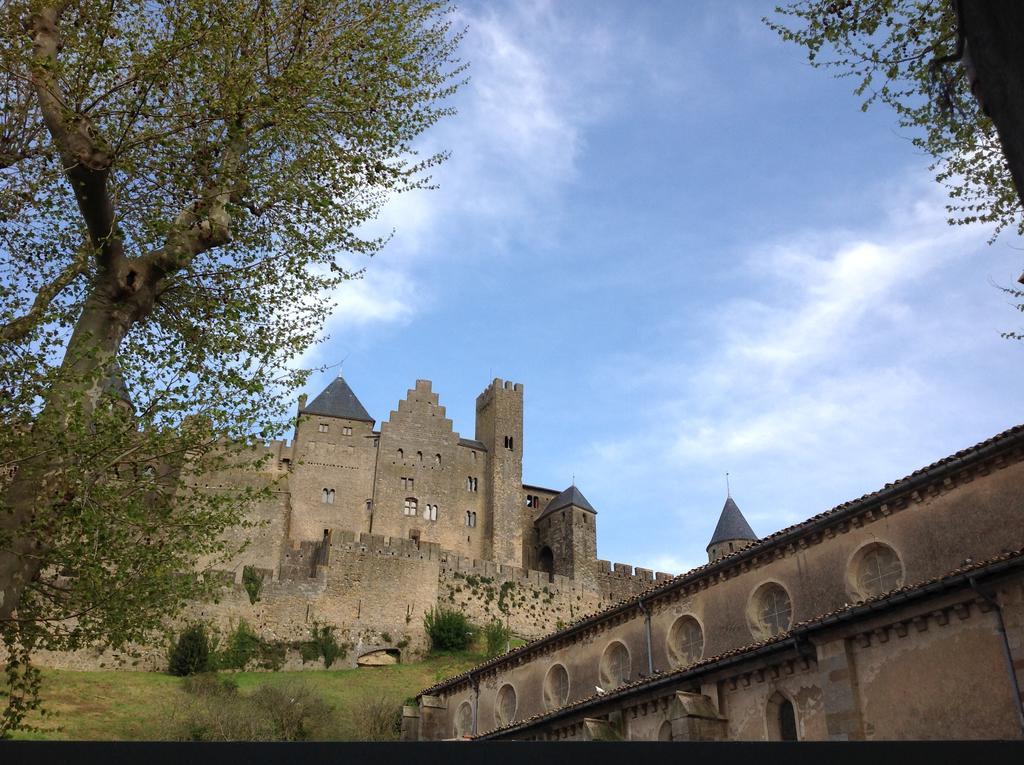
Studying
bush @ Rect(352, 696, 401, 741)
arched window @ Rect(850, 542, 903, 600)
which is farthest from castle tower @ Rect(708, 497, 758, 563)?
arched window @ Rect(850, 542, 903, 600)

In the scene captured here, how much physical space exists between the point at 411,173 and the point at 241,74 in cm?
309

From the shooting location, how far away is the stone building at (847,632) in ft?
45.8

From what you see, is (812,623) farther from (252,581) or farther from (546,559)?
(546,559)

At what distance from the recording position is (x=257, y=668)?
4344cm

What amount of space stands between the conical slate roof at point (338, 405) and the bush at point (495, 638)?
20.4 m

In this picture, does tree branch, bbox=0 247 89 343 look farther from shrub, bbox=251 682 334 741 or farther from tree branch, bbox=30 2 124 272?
shrub, bbox=251 682 334 741

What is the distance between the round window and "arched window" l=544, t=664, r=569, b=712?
16.8 feet

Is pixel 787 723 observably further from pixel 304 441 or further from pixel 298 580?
pixel 304 441

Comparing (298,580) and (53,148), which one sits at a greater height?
(298,580)

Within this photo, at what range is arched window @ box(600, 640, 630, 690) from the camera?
2477 cm

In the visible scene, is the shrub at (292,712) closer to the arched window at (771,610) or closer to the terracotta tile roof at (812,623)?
the terracotta tile roof at (812,623)

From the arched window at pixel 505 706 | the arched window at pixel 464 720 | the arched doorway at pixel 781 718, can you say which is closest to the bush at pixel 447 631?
the arched window at pixel 464 720

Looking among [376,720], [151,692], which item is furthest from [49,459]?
[151,692]
